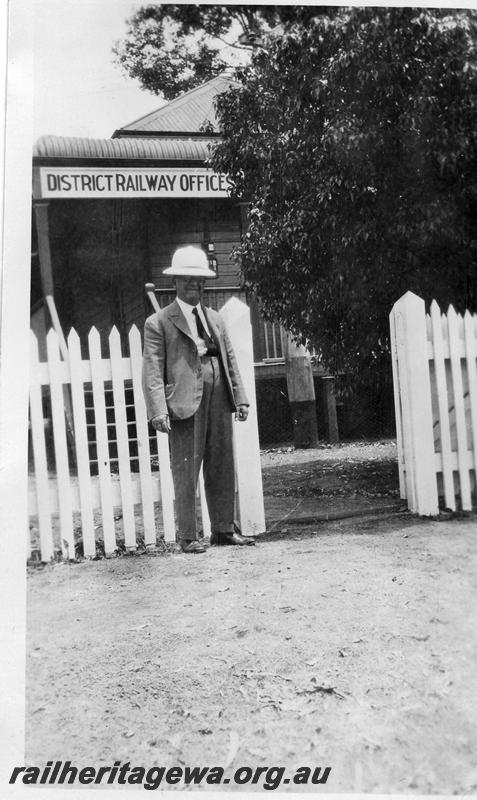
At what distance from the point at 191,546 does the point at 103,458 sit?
26.1 inches

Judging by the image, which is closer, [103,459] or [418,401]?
[103,459]

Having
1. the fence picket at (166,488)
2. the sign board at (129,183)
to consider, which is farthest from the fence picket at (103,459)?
the sign board at (129,183)

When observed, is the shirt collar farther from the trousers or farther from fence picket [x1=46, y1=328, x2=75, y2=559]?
fence picket [x1=46, y1=328, x2=75, y2=559]

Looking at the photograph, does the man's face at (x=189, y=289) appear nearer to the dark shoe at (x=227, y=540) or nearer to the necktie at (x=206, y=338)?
the necktie at (x=206, y=338)

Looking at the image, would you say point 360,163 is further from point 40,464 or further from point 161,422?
point 40,464

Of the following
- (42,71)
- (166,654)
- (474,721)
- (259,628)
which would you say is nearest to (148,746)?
(166,654)

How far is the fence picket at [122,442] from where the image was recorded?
127 inches

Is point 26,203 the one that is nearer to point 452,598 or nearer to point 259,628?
point 259,628

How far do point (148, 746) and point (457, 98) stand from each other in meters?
3.46

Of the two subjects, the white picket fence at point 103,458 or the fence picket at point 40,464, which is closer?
the fence picket at point 40,464

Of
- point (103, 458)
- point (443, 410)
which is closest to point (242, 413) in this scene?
point (103, 458)

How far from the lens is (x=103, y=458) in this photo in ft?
10.7

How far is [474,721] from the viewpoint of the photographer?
6.69 feet

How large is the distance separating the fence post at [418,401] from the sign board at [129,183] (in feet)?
5.42
